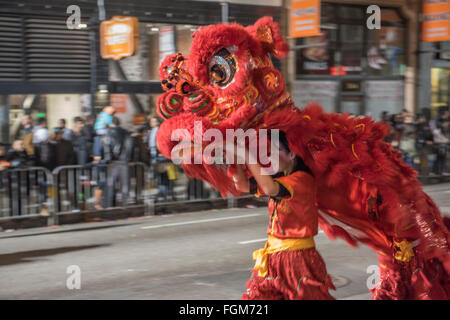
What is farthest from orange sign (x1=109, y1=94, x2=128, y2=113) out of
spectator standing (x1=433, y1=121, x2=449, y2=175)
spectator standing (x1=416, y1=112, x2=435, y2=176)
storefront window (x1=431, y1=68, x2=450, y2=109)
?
storefront window (x1=431, y1=68, x2=450, y2=109)

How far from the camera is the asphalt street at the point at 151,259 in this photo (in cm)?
679

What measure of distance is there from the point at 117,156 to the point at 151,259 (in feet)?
14.0

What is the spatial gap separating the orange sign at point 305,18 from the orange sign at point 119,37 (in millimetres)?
4279

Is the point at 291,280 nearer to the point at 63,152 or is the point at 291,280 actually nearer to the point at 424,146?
the point at 63,152

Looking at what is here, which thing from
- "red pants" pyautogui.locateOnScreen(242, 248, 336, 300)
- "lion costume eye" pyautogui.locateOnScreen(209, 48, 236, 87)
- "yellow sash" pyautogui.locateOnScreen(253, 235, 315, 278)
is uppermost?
"lion costume eye" pyautogui.locateOnScreen(209, 48, 236, 87)

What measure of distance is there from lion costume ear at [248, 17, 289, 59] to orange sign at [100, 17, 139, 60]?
1056cm

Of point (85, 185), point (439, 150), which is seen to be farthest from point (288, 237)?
point (439, 150)

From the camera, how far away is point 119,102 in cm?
1719

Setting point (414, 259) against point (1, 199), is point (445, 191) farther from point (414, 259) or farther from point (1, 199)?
point (414, 259)

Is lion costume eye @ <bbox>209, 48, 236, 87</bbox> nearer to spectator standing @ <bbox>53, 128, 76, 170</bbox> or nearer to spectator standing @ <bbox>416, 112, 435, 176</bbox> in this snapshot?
spectator standing @ <bbox>53, 128, 76, 170</bbox>

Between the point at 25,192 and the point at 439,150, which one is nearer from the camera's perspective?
the point at 25,192

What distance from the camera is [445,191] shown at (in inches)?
614

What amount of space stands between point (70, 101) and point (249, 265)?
9.56 m

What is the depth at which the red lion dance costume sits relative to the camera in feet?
13.2
